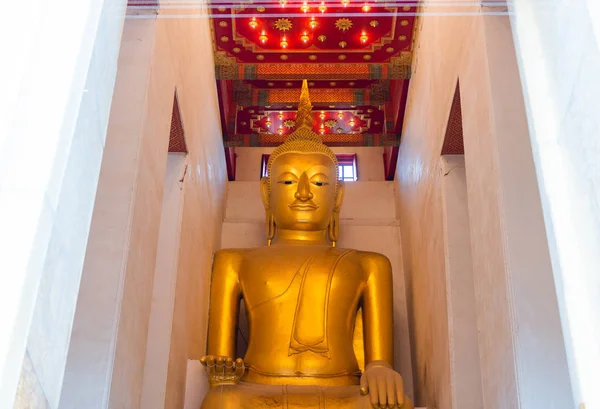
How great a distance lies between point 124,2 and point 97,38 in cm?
28

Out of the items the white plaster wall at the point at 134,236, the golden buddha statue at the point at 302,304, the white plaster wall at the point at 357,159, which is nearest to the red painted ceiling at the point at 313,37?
the golden buddha statue at the point at 302,304

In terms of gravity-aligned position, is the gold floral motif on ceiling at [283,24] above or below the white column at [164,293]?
above

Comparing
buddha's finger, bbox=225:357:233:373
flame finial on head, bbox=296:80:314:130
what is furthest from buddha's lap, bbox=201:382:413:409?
flame finial on head, bbox=296:80:314:130

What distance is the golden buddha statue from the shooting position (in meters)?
3.97

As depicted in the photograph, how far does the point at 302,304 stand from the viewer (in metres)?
4.27

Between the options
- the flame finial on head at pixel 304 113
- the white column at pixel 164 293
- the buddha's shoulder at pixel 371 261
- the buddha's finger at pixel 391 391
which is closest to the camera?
the white column at pixel 164 293

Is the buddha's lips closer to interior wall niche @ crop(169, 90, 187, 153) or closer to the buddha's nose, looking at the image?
the buddha's nose

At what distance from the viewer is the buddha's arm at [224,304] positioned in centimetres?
419

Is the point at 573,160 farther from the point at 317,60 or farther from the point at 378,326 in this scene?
the point at 317,60

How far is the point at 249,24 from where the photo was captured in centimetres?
497

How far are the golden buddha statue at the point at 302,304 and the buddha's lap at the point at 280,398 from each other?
0.01 meters

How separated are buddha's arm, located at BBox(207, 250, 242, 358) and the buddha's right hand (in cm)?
40

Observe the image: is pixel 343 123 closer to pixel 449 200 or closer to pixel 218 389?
pixel 449 200

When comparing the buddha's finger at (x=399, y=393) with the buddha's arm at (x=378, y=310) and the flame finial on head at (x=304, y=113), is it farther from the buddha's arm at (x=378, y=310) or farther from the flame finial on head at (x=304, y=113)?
the flame finial on head at (x=304, y=113)
